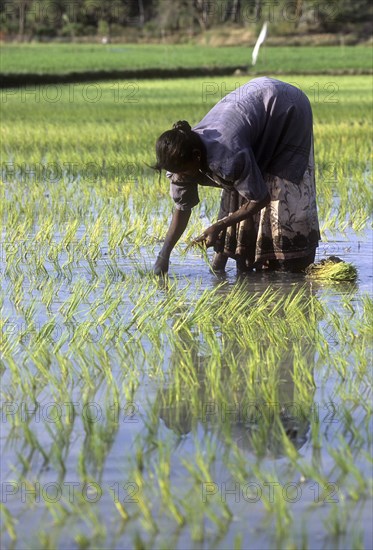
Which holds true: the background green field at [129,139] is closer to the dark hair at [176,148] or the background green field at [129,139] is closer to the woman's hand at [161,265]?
the woman's hand at [161,265]

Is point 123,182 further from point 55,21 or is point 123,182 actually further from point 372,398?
point 55,21

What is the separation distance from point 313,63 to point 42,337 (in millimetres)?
31106

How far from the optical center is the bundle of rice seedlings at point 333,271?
5.09m

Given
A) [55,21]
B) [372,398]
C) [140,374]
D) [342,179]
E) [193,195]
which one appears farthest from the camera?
[55,21]

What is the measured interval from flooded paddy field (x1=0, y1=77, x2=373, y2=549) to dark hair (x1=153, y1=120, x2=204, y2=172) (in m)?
0.52

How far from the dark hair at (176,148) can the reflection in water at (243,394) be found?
68cm

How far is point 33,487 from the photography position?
2.62m

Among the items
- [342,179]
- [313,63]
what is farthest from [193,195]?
[313,63]

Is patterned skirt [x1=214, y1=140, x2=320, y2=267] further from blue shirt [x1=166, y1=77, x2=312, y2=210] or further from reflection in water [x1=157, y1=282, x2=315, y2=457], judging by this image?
reflection in water [x1=157, y1=282, x2=315, y2=457]

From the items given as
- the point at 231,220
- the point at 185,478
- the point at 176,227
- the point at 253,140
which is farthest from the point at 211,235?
the point at 185,478

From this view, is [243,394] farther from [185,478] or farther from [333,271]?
[333,271]

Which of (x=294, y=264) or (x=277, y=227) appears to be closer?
(x=277, y=227)

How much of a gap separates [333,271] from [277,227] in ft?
1.03

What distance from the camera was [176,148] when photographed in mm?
4191
